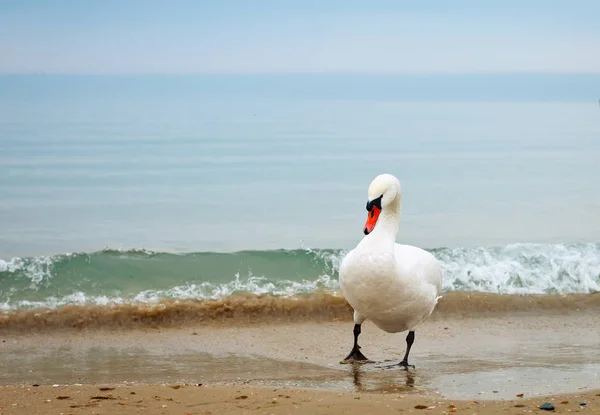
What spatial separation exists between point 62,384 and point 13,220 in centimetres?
1079

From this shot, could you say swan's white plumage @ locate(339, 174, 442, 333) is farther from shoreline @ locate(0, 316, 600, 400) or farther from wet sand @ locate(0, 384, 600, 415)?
wet sand @ locate(0, 384, 600, 415)

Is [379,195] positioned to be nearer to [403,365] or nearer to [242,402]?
[403,365]

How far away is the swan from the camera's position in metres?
9.10

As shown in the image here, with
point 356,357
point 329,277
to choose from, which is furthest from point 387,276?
point 329,277

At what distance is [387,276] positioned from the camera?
9.09 metres

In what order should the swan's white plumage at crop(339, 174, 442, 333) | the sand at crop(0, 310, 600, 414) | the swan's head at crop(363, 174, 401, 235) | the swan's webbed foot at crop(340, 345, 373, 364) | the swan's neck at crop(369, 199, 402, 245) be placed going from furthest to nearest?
the swan's webbed foot at crop(340, 345, 373, 364)
the swan's head at crop(363, 174, 401, 235)
the swan's neck at crop(369, 199, 402, 245)
the swan's white plumage at crop(339, 174, 442, 333)
the sand at crop(0, 310, 600, 414)

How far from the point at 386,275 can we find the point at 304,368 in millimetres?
1093

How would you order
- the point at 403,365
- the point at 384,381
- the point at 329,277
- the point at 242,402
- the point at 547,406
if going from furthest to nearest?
the point at 329,277, the point at 403,365, the point at 384,381, the point at 242,402, the point at 547,406

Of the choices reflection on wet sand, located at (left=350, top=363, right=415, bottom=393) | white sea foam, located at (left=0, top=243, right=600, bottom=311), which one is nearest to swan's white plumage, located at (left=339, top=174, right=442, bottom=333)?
reflection on wet sand, located at (left=350, top=363, right=415, bottom=393)

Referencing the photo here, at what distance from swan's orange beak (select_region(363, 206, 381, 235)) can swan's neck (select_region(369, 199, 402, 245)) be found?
0.05 metres

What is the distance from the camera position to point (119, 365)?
9688 millimetres

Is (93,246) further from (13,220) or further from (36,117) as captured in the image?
(36,117)

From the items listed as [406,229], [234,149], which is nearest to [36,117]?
[234,149]

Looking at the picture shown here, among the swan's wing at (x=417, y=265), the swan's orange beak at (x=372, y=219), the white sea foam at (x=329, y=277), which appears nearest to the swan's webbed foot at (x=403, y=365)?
the swan's wing at (x=417, y=265)
